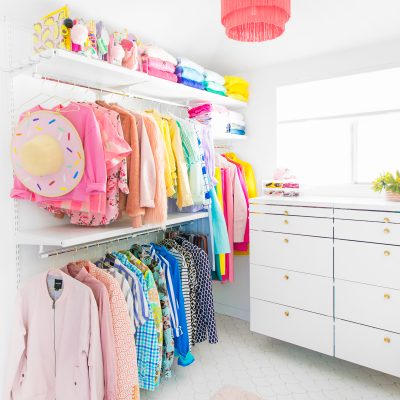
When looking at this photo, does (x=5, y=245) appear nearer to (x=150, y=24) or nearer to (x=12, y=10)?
(x=12, y=10)

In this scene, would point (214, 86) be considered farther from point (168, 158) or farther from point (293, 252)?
point (293, 252)

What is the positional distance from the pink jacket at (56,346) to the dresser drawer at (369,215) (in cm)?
163

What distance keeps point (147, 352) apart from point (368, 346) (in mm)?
1389

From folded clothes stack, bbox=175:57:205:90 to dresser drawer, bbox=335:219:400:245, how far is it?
144cm

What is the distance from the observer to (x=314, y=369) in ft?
8.55

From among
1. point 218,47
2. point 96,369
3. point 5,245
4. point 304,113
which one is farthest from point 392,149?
point 5,245

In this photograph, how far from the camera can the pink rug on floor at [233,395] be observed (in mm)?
2285

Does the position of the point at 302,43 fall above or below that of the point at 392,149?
above

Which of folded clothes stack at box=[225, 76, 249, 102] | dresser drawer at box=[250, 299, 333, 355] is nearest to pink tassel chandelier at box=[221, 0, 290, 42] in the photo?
folded clothes stack at box=[225, 76, 249, 102]

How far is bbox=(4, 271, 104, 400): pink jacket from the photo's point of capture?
182cm

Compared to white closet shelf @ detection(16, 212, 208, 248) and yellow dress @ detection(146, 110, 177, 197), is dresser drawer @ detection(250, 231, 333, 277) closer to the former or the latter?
yellow dress @ detection(146, 110, 177, 197)

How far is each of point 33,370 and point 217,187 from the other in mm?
1784

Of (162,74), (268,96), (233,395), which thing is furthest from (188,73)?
(233,395)

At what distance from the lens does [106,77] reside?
2.27m
